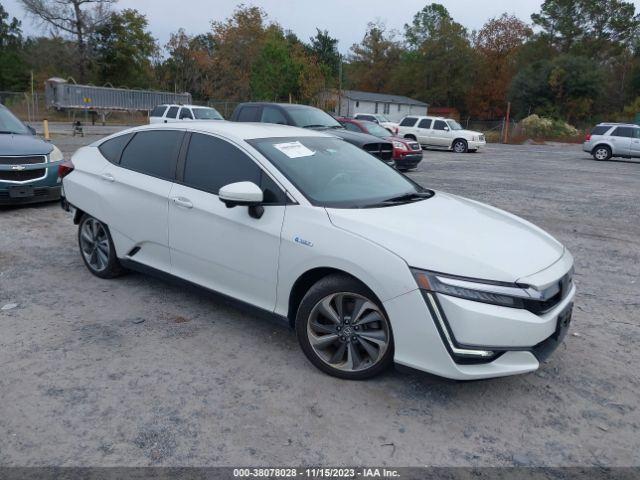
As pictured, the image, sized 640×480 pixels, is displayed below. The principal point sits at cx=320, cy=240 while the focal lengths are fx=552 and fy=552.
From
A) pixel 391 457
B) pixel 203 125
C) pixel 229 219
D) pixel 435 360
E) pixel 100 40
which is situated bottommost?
pixel 391 457

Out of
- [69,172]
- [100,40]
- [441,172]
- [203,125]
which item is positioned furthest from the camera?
[100,40]

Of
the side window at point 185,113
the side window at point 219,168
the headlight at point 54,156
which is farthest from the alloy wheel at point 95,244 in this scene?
the side window at point 185,113

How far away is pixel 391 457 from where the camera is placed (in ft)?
9.39

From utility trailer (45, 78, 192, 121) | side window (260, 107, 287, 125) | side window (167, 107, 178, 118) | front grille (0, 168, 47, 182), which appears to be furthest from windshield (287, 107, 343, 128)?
utility trailer (45, 78, 192, 121)

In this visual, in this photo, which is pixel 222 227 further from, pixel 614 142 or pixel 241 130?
pixel 614 142

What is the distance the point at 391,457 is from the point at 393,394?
2.04ft

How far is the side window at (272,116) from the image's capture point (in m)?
12.5

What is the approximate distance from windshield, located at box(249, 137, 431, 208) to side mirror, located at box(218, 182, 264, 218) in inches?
12.2

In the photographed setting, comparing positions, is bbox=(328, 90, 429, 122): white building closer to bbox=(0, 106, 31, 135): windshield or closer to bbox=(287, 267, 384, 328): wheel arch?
bbox=(0, 106, 31, 135): windshield

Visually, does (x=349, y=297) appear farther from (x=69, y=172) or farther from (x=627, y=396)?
(x=69, y=172)

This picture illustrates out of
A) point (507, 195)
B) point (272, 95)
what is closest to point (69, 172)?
point (507, 195)

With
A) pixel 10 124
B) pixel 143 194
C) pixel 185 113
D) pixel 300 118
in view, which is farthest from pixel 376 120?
pixel 143 194

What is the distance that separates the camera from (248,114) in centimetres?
1316

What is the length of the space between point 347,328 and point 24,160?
6745 millimetres
